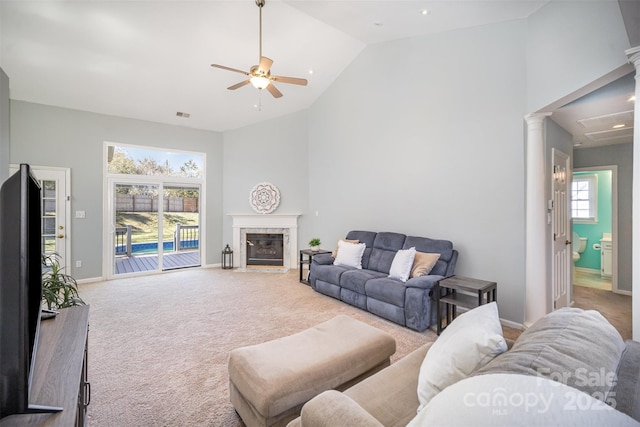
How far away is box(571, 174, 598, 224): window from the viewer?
5.84 meters

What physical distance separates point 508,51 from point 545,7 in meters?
0.46

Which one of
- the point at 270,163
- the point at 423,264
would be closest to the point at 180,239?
the point at 270,163

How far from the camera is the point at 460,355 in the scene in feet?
3.74

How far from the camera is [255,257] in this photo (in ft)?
21.9

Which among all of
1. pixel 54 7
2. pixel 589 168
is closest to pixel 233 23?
pixel 54 7

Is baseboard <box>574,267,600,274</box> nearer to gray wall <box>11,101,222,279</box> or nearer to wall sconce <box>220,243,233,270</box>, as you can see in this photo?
wall sconce <box>220,243,233,270</box>

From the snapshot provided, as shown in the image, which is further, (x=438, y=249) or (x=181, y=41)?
(x=181, y=41)

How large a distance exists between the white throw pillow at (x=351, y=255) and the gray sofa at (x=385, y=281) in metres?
0.08

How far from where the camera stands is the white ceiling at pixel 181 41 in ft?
10.8

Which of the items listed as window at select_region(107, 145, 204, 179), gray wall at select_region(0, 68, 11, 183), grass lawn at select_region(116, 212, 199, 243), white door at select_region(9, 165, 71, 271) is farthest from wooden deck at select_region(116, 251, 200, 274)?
gray wall at select_region(0, 68, 11, 183)

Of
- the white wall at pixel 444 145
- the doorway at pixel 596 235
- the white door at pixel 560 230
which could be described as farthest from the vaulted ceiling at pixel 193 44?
the doorway at pixel 596 235

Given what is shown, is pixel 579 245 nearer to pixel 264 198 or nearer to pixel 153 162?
pixel 264 198

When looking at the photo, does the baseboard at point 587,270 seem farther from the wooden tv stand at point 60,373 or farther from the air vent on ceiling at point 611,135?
the wooden tv stand at point 60,373

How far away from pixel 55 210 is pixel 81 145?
1.21 metres
